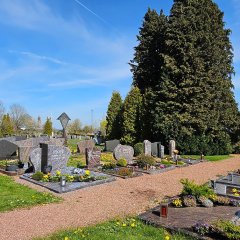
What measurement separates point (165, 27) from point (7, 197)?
22745 mm

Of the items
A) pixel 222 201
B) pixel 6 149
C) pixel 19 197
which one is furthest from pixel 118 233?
pixel 6 149

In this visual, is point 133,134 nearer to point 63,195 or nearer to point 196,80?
point 196,80

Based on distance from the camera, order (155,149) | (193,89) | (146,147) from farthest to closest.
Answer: (193,89), (155,149), (146,147)

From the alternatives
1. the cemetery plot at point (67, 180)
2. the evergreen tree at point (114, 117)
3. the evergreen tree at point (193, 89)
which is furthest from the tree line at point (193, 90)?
the cemetery plot at point (67, 180)

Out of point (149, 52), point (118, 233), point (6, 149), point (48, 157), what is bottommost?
point (118, 233)

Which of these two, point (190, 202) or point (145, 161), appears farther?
point (145, 161)

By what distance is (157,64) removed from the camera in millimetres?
30969

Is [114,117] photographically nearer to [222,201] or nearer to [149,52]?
[149,52]

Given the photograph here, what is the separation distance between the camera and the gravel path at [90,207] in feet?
25.8

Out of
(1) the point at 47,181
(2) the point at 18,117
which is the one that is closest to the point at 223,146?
(1) the point at 47,181

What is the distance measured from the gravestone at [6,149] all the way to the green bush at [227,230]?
58.5 ft

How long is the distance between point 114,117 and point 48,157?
65.2 feet

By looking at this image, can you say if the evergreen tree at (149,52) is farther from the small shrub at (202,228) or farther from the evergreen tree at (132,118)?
the small shrub at (202,228)

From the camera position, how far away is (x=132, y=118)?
30.6 m
